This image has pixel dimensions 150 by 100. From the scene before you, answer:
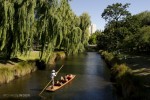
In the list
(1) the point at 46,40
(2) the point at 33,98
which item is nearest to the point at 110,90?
(2) the point at 33,98

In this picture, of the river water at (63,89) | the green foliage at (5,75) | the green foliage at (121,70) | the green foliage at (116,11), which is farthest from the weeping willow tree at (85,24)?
the green foliage at (5,75)

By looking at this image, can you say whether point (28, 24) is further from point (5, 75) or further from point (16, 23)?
point (5, 75)

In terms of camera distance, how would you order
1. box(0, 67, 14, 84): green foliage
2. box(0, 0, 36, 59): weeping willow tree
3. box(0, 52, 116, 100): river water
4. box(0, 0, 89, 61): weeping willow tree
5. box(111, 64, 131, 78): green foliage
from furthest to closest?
box(0, 0, 89, 61): weeping willow tree < box(0, 0, 36, 59): weeping willow tree < box(0, 67, 14, 84): green foliage < box(111, 64, 131, 78): green foliage < box(0, 52, 116, 100): river water

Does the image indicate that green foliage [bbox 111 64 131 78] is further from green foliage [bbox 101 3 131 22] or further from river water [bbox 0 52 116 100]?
green foliage [bbox 101 3 131 22]

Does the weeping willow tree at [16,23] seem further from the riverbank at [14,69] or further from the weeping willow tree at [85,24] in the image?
the weeping willow tree at [85,24]

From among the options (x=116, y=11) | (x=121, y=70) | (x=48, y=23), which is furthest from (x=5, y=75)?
(x=116, y=11)

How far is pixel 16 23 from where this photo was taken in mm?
32719

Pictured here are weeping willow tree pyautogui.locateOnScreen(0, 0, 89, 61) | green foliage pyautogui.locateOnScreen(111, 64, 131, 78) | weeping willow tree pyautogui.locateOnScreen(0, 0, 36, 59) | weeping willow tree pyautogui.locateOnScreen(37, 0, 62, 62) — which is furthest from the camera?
weeping willow tree pyautogui.locateOnScreen(37, 0, 62, 62)

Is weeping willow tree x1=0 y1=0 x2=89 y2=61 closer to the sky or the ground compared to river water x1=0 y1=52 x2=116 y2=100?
closer to the sky

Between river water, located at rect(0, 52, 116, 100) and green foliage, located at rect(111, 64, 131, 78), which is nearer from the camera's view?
river water, located at rect(0, 52, 116, 100)

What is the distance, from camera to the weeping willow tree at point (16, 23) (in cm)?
3172

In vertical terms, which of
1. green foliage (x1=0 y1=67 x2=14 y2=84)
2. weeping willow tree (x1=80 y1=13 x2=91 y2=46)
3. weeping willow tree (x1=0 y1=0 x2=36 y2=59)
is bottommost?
green foliage (x1=0 y1=67 x2=14 y2=84)

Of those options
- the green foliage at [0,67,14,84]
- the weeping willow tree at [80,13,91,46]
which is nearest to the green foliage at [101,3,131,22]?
the weeping willow tree at [80,13,91,46]

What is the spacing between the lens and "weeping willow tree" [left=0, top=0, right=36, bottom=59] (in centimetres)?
3172
